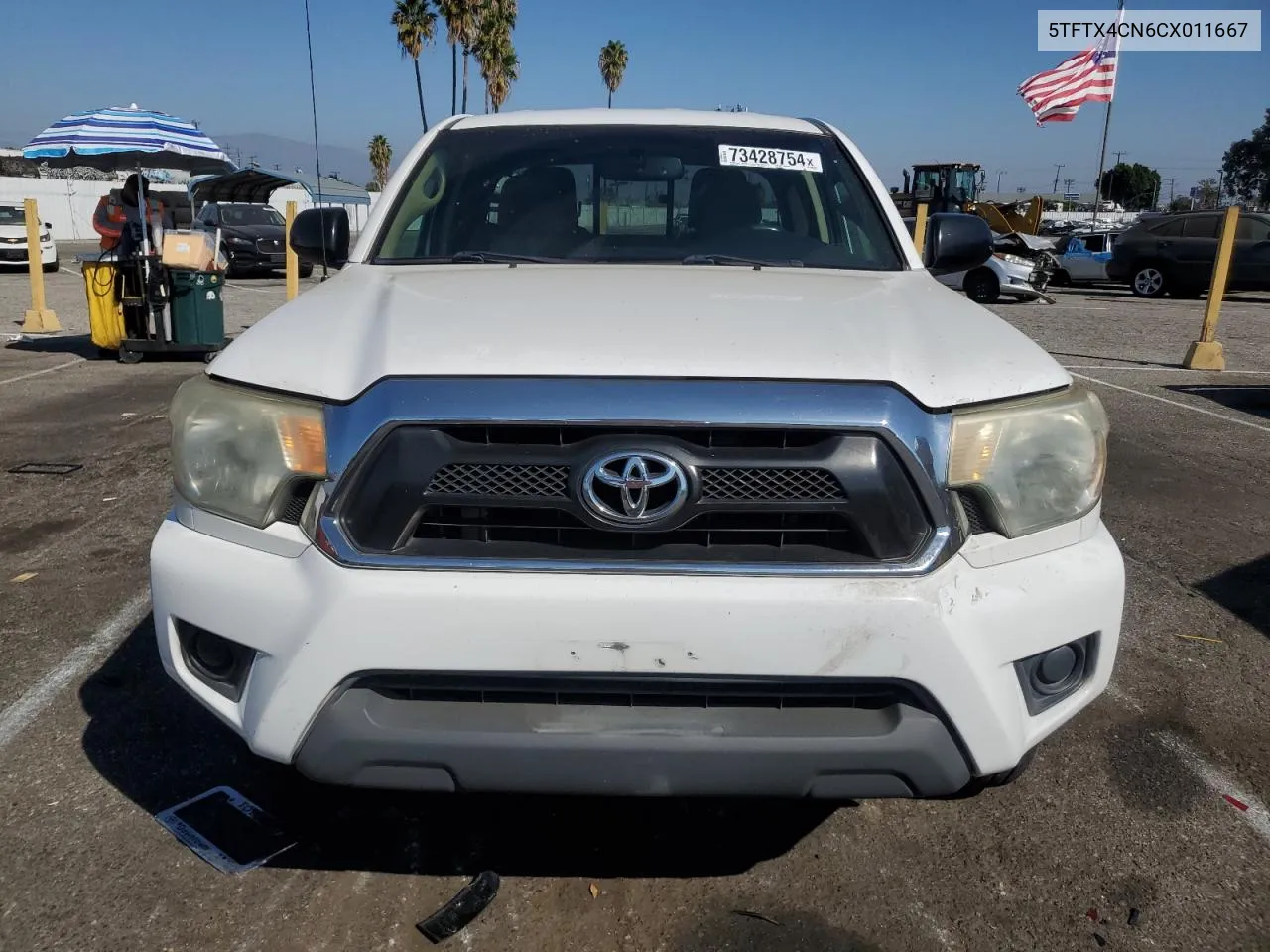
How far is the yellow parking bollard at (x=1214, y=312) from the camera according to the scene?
1095 centimetres

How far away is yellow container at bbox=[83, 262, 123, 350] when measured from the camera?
33.0 ft

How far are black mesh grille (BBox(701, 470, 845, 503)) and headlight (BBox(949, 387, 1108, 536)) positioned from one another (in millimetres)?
259

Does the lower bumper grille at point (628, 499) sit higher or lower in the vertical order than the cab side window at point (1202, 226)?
higher

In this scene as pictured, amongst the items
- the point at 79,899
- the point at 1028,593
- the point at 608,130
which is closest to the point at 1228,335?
the point at 608,130

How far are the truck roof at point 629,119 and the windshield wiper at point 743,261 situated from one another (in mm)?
746

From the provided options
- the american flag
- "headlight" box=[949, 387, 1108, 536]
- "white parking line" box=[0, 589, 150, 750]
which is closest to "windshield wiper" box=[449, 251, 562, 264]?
"headlight" box=[949, 387, 1108, 536]

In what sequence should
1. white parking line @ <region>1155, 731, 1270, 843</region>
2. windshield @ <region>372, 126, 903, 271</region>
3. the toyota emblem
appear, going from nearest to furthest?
the toyota emblem, white parking line @ <region>1155, 731, 1270, 843</region>, windshield @ <region>372, 126, 903, 271</region>

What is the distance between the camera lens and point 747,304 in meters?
2.46

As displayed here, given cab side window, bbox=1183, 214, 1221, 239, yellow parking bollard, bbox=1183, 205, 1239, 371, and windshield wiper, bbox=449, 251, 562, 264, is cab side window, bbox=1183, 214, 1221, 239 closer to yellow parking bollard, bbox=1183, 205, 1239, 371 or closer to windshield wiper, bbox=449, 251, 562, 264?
yellow parking bollard, bbox=1183, 205, 1239, 371

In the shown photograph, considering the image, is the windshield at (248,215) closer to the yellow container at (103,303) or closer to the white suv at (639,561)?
the yellow container at (103,303)

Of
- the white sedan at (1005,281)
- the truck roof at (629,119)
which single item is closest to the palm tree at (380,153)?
the white sedan at (1005,281)

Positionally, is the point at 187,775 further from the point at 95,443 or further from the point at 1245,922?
the point at 95,443

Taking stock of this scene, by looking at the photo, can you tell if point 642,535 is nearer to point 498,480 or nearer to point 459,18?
point 498,480

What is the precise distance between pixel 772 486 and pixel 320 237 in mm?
2247
